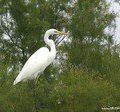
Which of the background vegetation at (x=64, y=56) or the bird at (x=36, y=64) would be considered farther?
the bird at (x=36, y=64)

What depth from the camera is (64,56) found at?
70.2 ft

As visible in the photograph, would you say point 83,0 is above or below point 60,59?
above

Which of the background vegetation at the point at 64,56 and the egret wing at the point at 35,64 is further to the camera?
the egret wing at the point at 35,64

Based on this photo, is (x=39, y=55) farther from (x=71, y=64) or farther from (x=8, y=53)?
(x=8, y=53)

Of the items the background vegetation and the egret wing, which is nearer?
the background vegetation

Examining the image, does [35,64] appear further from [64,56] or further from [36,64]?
[64,56]

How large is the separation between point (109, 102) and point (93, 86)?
1.69 ft

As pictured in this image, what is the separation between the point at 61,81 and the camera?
1406cm

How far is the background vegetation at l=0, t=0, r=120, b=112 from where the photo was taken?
13430mm

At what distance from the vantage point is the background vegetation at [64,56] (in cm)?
1343

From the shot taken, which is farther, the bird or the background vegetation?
the bird

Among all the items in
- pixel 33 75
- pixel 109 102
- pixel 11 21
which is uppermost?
pixel 11 21

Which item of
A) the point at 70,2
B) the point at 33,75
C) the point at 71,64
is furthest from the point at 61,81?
the point at 70,2

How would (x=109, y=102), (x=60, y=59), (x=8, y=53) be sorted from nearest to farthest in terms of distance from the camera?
(x=109, y=102) < (x=60, y=59) < (x=8, y=53)
